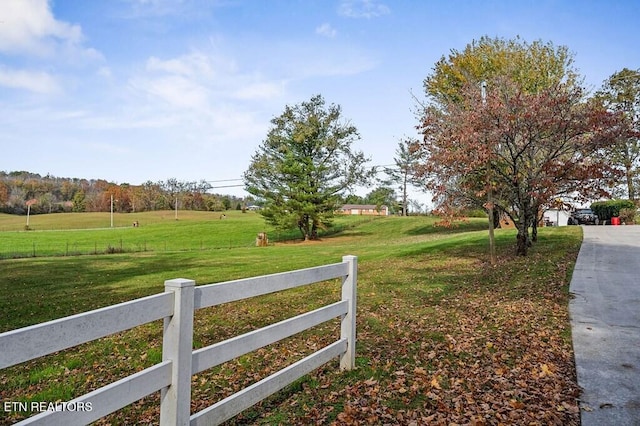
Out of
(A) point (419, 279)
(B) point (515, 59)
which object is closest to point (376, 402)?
(A) point (419, 279)

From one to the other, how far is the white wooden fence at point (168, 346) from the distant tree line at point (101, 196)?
241 ft

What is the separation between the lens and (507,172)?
483 inches

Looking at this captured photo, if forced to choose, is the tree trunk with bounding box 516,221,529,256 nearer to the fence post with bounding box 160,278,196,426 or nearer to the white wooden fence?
the white wooden fence

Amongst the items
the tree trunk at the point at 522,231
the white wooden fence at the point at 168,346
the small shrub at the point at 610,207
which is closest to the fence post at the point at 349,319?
the white wooden fence at the point at 168,346

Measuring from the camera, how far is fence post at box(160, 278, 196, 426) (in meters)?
2.46

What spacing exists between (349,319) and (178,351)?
2.43 meters

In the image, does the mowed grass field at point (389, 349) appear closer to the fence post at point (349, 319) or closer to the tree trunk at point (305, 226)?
the fence post at point (349, 319)

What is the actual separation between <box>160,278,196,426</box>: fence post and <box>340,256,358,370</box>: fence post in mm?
2257

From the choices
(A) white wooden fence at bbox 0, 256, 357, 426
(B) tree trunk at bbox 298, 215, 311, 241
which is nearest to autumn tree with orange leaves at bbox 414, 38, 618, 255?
(A) white wooden fence at bbox 0, 256, 357, 426

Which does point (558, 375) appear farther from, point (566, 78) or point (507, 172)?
point (566, 78)

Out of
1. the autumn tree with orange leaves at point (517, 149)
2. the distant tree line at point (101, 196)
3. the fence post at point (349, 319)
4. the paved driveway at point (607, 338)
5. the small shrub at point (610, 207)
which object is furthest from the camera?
the distant tree line at point (101, 196)

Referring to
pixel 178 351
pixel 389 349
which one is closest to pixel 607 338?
pixel 389 349

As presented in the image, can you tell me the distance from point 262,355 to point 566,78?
26.6 metres

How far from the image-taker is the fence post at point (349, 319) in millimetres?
4488
